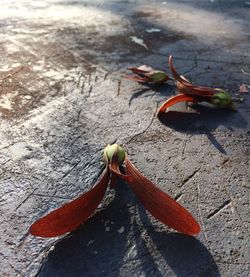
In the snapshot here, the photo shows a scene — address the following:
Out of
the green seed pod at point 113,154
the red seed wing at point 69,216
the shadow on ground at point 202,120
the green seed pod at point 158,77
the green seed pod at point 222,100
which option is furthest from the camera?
the green seed pod at point 158,77

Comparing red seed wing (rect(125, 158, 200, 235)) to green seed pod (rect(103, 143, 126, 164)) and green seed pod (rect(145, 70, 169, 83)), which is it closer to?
green seed pod (rect(103, 143, 126, 164))

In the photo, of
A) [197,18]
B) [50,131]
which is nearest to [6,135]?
[50,131]

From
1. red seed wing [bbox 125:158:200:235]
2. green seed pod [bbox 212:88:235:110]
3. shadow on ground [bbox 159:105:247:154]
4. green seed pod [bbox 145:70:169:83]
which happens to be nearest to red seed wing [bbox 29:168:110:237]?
red seed wing [bbox 125:158:200:235]

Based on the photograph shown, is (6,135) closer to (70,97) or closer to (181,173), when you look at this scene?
(70,97)

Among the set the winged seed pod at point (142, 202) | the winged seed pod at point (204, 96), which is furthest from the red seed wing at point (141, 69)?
the winged seed pod at point (142, 202)

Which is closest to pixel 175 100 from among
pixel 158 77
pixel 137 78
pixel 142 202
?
pixel 158 77

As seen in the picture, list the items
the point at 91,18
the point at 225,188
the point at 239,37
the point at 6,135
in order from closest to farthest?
the point at 225,188 → the point at 6,135 → the point at 239,37 → the point at 91,18

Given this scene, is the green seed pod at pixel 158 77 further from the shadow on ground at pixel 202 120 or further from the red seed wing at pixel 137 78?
the shadow on ground at pixel 202 120
